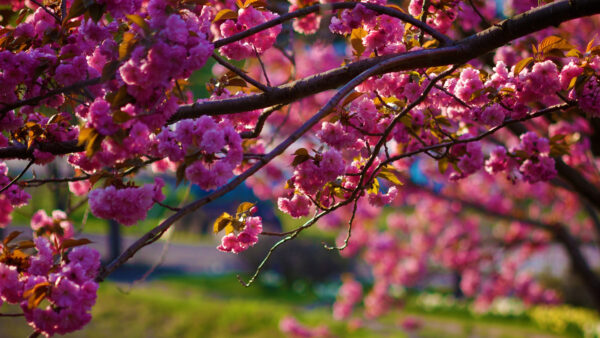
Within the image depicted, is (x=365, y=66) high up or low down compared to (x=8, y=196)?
up

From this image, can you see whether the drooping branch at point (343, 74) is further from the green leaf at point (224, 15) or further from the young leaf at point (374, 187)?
the young leaf at point (374, 187)

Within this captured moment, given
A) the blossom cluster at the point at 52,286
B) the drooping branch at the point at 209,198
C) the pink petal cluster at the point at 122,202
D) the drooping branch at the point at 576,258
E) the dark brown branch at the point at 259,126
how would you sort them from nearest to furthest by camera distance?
1. the drooping branch at the point at 209,198
2. the blossom cluster at the point at 52,286
3. the pink petal cluster at the point at 122,202
4. the dark brown branch at the point at 259,126
5. the drooping branch at the point at 576,258

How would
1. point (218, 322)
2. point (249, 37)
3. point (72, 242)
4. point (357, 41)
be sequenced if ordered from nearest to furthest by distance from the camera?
point (72, 242) < point (357, 41) < point (249, 37) < point (218, 322)

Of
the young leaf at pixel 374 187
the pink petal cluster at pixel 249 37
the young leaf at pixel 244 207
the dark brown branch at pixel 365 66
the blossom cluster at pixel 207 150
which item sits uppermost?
the pink petal cluster at pixel 249 37

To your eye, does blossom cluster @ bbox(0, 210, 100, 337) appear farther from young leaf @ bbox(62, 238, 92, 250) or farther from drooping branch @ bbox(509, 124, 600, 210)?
drooping branch @ bbox(509, 124, 600, 210)

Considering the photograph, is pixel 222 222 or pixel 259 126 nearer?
pixel 222 222

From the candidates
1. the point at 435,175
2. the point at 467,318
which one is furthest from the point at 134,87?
the point at 467,318

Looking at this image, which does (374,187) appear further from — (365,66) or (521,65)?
(521,65)

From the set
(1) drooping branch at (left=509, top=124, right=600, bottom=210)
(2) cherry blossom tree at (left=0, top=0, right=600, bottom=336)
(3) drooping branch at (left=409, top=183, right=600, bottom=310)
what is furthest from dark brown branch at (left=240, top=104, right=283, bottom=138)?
(3) drooping branch at (left=409, top=183, right=600, bottom=310)

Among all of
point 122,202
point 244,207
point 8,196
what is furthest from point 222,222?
point 8,196

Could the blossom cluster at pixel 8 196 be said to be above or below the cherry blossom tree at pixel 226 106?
below

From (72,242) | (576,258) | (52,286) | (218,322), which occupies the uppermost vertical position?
(576,258)

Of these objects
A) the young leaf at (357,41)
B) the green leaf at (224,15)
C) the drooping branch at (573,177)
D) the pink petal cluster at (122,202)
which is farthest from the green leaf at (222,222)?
the drooping branch at (573,177)

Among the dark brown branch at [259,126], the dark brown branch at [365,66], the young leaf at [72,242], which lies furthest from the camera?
the dark brown branch at [259,126]
